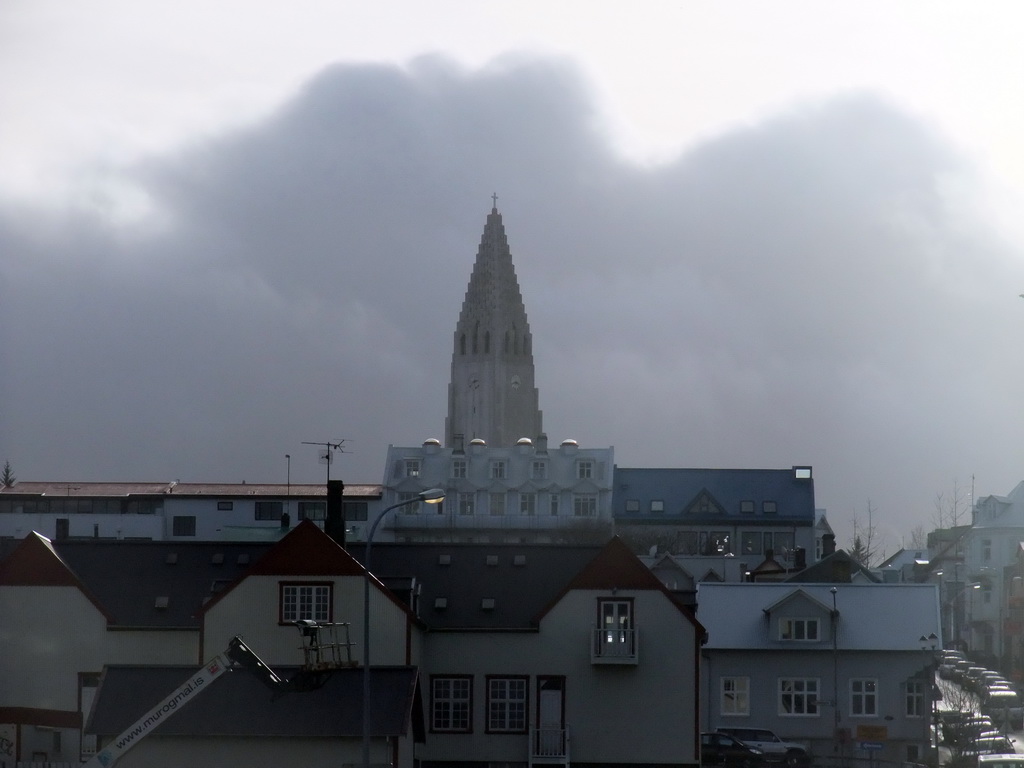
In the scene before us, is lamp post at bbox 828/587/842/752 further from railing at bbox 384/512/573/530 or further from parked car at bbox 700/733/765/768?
railing at bbox 384/512/573/530

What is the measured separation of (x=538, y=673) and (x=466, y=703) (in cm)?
260

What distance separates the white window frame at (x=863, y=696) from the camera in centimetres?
6656

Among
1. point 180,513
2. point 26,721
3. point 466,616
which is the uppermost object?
point 180,513

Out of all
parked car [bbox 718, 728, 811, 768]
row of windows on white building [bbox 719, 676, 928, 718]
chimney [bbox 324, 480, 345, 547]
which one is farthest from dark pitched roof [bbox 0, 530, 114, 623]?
row of windows on white building [bbox 719, 676, 928, 718]

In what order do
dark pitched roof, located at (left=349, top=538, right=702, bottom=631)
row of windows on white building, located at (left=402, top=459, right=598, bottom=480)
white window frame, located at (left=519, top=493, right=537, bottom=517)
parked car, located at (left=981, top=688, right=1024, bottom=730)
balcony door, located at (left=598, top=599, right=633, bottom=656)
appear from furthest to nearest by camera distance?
row of windows on white building, located at (left=402, top=459, right=598, bottom=480)
white window frame, located at (left=519, top=493, right=537, bottom=517)
parked car, located at (left=981, top=688, right=1024, bottom=730)
dark pitched roof, located at (left=349, top=538, right=702, bottom=631)
balcony door, located at (left=598, top=599, right=633, bottom=656)

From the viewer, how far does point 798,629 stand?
67.6 meters

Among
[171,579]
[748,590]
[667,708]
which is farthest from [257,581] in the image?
[748,590]

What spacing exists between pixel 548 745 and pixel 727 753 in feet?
32.9

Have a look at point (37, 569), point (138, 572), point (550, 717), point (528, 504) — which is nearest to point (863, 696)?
point (550, 717)

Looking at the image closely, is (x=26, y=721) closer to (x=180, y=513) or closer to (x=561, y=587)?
(x=561, y=587)

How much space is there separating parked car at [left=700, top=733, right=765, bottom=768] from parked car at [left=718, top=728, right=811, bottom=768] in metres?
1.59

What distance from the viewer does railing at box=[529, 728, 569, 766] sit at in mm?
51750

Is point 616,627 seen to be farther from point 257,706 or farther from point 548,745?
point 257,706

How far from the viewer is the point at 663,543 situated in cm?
13400
